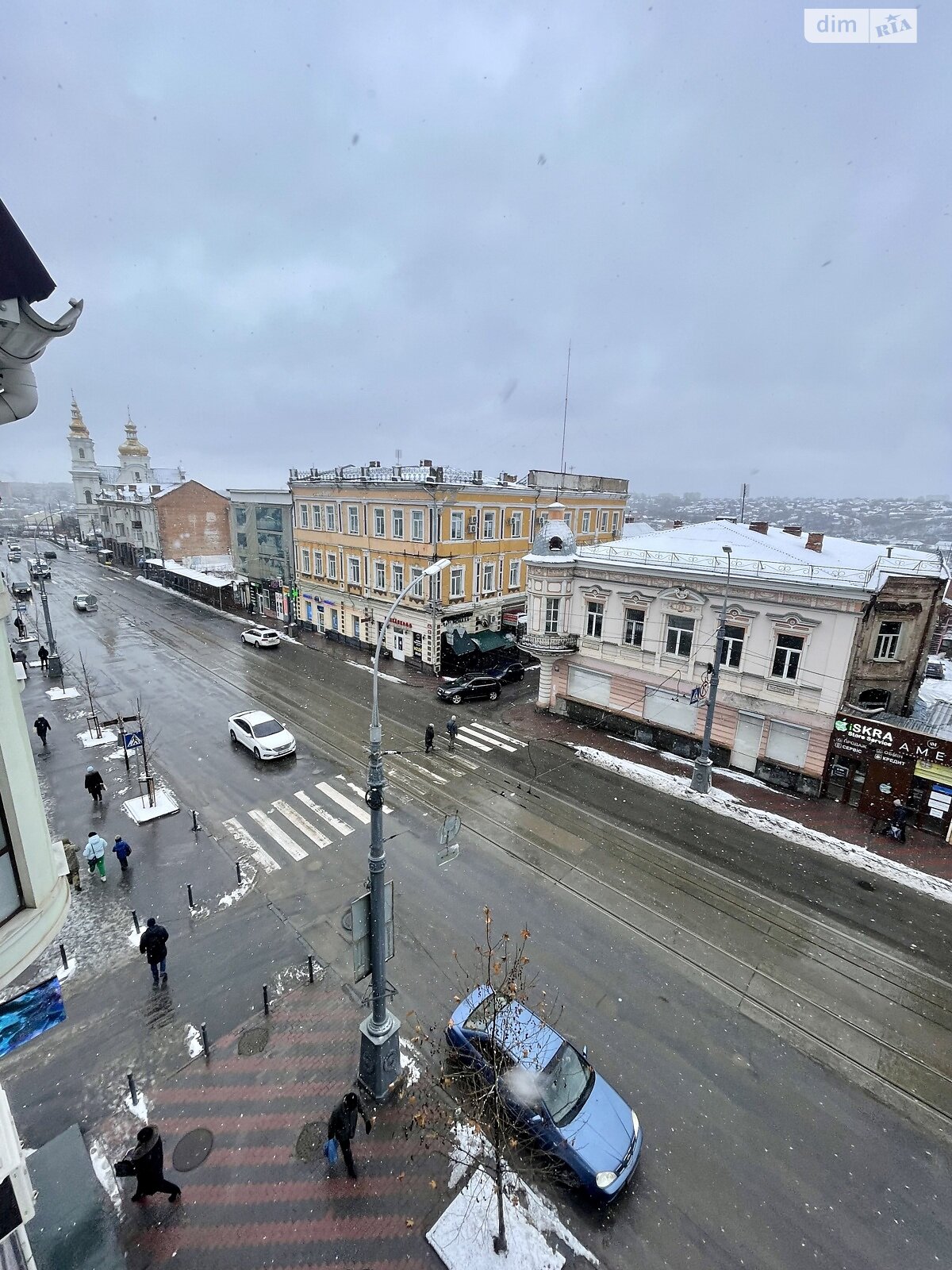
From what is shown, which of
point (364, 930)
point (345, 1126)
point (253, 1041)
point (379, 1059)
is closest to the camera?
point (345, 1126)

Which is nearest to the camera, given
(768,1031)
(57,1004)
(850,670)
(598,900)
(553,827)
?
(57,1004)

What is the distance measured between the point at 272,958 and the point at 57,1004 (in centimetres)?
646

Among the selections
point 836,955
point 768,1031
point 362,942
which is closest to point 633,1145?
point 768,1031

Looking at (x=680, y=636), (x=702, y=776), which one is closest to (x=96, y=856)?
(x=702, y=776)

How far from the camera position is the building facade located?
17875mm

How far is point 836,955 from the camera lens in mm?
12078

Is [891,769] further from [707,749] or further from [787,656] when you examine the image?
[707,749]

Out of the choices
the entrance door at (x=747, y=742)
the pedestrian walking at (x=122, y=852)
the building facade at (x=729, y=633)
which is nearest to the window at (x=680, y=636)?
the building facade at (x=729, y=633)

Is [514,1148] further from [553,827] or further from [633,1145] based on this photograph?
[553,827]

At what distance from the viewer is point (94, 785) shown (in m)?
16.6

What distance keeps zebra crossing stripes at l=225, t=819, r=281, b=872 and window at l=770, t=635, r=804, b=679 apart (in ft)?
56.4

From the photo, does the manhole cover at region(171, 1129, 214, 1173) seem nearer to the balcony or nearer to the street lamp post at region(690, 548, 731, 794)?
the street lamp post at region(690, 548, 731, 794)

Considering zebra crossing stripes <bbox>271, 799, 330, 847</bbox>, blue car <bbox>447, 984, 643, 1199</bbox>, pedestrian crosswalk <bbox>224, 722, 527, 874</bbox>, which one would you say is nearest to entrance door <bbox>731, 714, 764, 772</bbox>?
pedestrian crosswalk <bbox>224, 722, 527, 874</bbox>

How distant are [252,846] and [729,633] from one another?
685 inches
